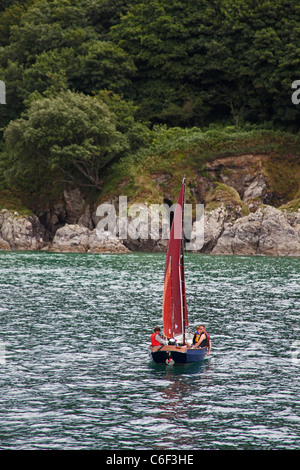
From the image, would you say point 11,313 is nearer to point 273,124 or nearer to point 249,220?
point 249,220

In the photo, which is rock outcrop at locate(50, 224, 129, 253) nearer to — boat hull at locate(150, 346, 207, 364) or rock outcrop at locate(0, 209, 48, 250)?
rock outcrop at locate(0, 209, 48, 250)

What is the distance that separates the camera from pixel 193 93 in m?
110

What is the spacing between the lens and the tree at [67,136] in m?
91.4

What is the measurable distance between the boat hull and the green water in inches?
15.1

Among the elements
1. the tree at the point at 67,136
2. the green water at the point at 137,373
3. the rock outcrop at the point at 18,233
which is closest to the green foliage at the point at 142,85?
the tree at the point at 67,136

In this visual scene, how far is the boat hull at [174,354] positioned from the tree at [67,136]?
6606 cm

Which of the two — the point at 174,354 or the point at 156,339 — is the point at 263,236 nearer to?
the point at 156,339

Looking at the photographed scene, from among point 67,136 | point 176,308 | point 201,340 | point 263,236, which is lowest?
point 201,340

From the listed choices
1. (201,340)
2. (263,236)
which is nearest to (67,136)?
(263,236)

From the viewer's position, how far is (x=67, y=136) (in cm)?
9250

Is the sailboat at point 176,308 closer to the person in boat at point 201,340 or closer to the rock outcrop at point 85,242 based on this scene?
the person in boat at point 201,340

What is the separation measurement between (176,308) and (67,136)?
218ft

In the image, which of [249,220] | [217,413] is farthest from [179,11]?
[217,413]
